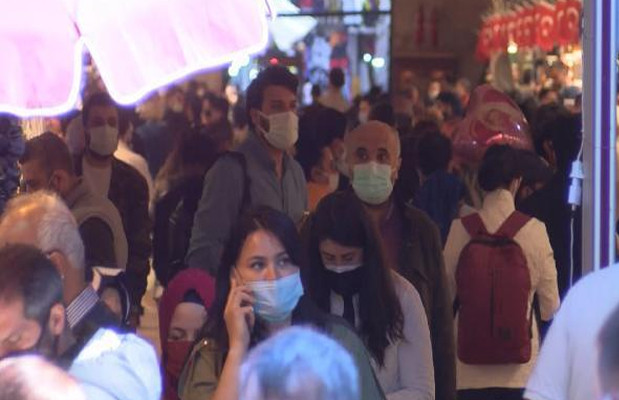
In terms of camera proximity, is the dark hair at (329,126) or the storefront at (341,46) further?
the storefront at (341,46)

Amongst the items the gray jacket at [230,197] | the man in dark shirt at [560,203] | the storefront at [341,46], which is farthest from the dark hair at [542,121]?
the storefront at [341,46]

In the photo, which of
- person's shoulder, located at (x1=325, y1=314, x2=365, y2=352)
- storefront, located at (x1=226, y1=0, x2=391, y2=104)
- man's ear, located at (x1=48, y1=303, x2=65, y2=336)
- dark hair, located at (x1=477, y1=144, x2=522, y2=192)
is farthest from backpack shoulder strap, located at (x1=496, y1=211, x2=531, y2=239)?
storefront, located at (x1=226, y1=0, x2=391, y2=104)

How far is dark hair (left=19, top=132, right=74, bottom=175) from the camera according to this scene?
7.45 metres

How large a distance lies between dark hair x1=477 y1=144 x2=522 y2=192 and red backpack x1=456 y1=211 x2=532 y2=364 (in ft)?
1.23

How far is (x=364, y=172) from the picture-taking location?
688 cm

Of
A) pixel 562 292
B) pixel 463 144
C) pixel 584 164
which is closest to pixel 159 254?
pixel 463 144

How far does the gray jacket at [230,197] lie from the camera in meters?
7.09

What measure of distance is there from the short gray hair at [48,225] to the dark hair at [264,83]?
252 centimetres

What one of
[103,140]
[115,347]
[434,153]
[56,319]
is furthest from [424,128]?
[56,319]

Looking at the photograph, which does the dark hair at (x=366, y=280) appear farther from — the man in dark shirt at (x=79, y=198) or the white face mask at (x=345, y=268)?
the man in dark shirt at (x=79, y=198)

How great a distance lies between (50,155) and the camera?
7.46 m

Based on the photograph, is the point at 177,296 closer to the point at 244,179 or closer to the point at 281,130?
the point at 244,179

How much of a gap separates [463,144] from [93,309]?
18.1ft

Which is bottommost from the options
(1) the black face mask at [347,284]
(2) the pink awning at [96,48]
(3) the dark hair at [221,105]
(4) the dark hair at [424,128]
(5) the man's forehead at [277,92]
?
(1) the black face mask at [347,284]
